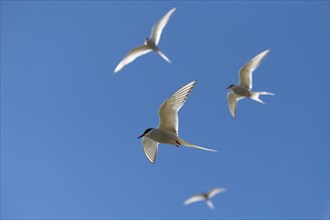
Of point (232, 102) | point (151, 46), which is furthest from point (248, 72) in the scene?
point (151, 46)

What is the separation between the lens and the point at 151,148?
12375mm

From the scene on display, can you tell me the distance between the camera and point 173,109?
11.1m

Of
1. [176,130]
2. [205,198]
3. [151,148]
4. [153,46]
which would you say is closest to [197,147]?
[176,130]

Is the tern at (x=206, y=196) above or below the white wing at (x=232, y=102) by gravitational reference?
below

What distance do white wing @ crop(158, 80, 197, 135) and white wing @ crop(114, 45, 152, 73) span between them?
7.63ft

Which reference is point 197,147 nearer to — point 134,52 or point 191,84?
point 191,84

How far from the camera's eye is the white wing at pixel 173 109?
11.0 m

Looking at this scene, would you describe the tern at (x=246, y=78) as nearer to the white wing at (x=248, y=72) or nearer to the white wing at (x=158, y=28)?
the white wing at (x=248, y=72)

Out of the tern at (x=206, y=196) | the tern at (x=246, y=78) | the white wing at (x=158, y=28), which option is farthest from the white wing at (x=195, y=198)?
the white wing at (x=158, y=28)

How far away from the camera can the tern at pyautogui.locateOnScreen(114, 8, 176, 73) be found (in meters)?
12.4

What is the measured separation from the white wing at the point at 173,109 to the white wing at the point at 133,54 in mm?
2327

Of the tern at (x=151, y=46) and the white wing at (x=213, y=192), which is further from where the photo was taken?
the white wing at (x=213, y=192)

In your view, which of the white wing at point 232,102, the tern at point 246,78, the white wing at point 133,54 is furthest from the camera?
the white wing at point 232,102

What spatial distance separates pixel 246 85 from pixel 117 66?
3.53 metres
